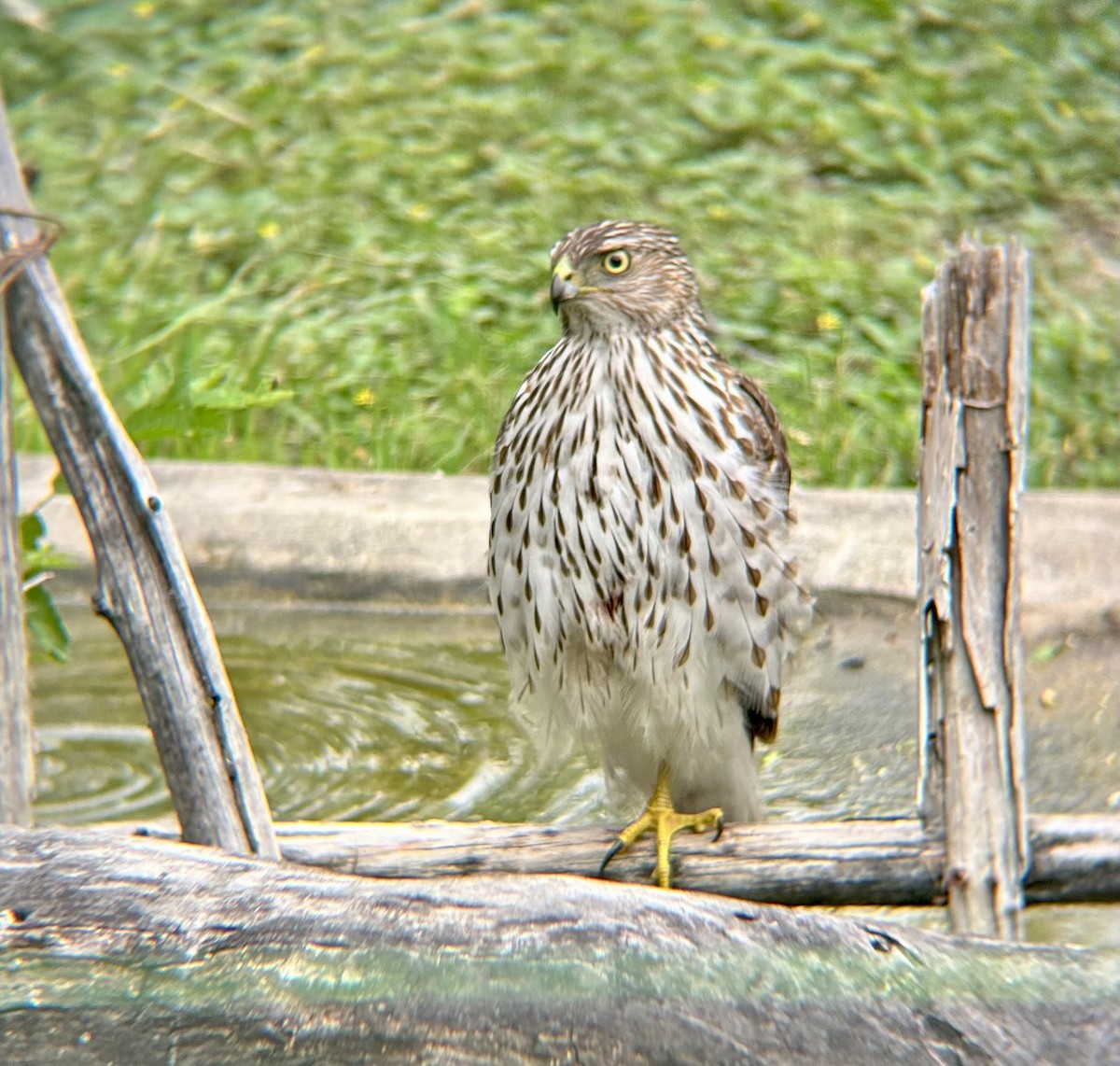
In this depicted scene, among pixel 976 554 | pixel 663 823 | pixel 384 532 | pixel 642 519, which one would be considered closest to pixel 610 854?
pixel 663 823

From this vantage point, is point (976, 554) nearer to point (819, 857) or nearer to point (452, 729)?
point (819, 857)

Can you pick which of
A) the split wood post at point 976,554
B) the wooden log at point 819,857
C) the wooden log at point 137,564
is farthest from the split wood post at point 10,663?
the split wood post at point 976,554

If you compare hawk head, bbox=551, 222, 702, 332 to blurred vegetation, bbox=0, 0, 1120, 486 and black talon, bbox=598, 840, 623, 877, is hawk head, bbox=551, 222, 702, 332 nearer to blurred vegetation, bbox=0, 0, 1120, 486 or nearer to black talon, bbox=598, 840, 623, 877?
black talon, bbox=598, 840, 623, 877

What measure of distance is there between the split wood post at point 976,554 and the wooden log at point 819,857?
2.6 inches

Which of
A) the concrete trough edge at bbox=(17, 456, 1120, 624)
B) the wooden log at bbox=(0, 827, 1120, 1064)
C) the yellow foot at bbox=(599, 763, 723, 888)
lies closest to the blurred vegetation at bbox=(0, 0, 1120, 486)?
the concrete trough edge at bbox=(17, 456, 1120, 624)

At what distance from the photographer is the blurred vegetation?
657cm

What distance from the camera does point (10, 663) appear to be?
9.75 ft

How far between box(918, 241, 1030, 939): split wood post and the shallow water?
2.57 feet

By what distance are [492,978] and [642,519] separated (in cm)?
114

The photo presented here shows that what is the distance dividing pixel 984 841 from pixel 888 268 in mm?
4929

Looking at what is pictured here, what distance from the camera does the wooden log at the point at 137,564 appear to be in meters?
2.99

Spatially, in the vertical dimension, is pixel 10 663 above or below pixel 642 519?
below

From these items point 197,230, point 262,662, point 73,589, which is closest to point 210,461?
point 73,589

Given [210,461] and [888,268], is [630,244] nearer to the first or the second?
[210,461]
